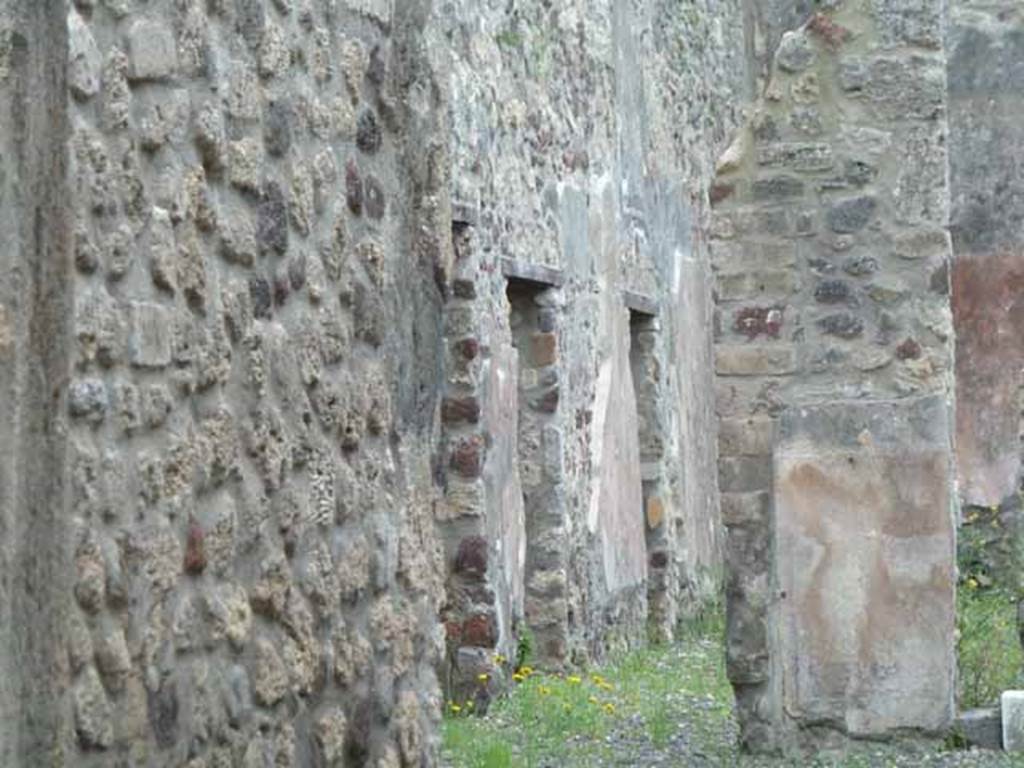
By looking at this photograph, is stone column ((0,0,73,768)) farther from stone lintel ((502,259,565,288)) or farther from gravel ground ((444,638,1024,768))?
stone lintel ((502,259,565,288))

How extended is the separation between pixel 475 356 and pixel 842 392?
2197 millimetres

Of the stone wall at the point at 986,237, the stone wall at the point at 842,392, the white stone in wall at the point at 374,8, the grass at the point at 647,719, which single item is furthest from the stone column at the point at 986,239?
the white stone in wall at the point at 374,8

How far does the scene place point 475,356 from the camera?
10.3 m

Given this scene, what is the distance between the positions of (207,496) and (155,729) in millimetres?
454

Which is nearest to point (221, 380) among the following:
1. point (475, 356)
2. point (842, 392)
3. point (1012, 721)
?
point (842, 392)

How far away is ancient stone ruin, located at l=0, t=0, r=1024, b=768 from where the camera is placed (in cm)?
385

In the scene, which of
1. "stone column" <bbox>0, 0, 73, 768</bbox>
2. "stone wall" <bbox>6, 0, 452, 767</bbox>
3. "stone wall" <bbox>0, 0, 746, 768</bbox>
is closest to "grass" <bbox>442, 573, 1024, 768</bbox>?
"stone wall" <bbox>0, 0, 746, 768</bbox>

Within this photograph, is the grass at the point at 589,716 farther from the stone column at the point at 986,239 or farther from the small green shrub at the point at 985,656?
the stone column at the point at 986,239

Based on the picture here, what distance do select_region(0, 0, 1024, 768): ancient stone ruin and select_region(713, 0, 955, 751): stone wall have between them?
0.05 ft

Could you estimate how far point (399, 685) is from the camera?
17.3ft

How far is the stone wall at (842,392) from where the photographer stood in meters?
8.55

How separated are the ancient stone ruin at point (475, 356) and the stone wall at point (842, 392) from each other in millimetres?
15

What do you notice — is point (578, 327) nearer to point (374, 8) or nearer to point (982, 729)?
point (982, 729)

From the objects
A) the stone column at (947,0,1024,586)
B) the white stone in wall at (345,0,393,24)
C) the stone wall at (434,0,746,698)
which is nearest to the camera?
the white stone in wall at (345,0,393,24)
